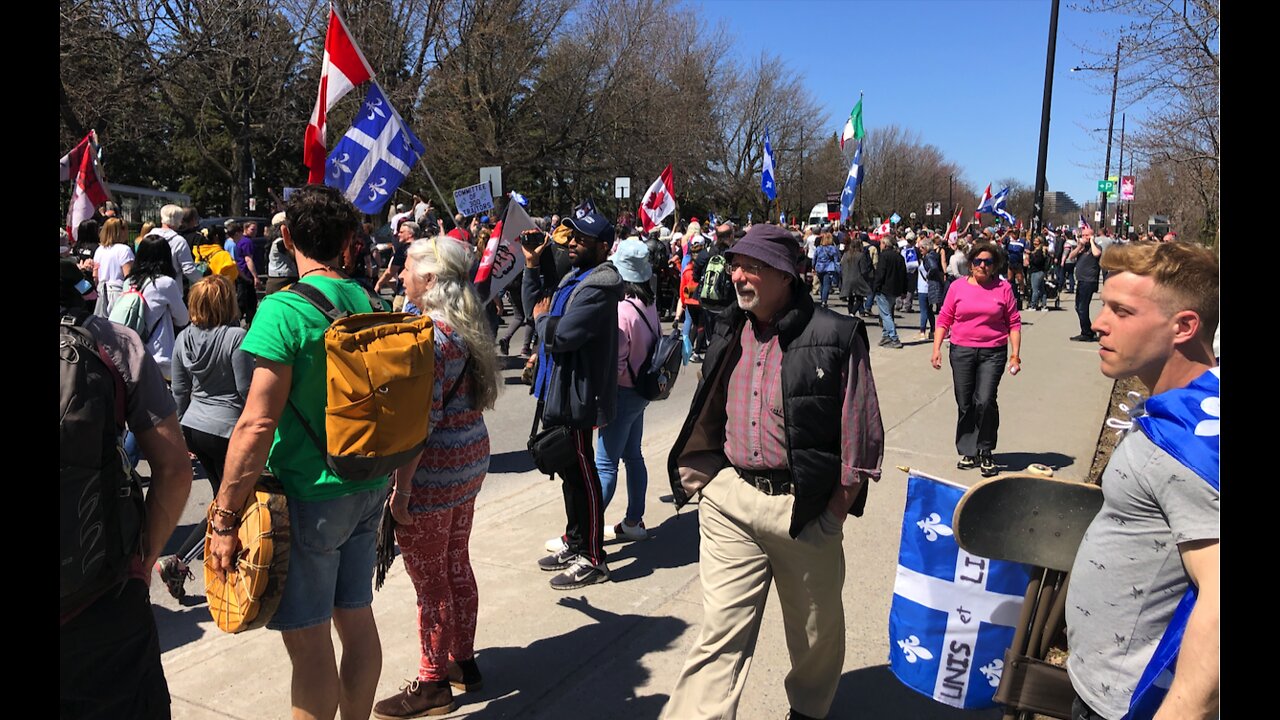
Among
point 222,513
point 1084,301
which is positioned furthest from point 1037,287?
point 222,513

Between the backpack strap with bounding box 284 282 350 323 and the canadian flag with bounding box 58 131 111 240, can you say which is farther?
the canadian flag with bounding box 58 131 111 240

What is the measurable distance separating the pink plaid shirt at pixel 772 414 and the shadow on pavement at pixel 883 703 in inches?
39.4

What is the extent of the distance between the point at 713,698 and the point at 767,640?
112 centimetres

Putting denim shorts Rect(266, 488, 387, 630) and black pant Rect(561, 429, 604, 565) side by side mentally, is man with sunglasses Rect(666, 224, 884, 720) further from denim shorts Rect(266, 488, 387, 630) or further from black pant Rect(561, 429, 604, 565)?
black pant Rect(561, 429, 604, 565)

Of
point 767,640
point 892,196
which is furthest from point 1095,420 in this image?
point 892,196

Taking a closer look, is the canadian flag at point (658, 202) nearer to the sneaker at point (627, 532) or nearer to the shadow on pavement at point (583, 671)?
the sneaker at point (627, 532)

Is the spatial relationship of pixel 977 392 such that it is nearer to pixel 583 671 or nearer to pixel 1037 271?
pixel 583 671

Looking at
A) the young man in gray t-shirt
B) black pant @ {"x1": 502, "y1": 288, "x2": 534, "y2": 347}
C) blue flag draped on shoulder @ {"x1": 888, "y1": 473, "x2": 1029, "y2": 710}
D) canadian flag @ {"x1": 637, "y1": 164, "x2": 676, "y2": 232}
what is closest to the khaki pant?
blue flag draped on shoulder @ {"x1": 888, "y1": 473, "x2": 1029, "y2": 710}

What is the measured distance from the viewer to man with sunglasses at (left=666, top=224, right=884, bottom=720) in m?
3.14

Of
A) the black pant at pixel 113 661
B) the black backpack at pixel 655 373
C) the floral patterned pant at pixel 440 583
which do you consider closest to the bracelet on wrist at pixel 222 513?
the black pant at pixel 113 661

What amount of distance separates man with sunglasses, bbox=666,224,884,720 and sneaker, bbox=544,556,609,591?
1537mm

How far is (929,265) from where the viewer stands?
16125 millimetres

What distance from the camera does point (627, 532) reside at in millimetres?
5492

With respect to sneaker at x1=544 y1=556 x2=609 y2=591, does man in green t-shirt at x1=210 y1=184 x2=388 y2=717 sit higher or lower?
higher
